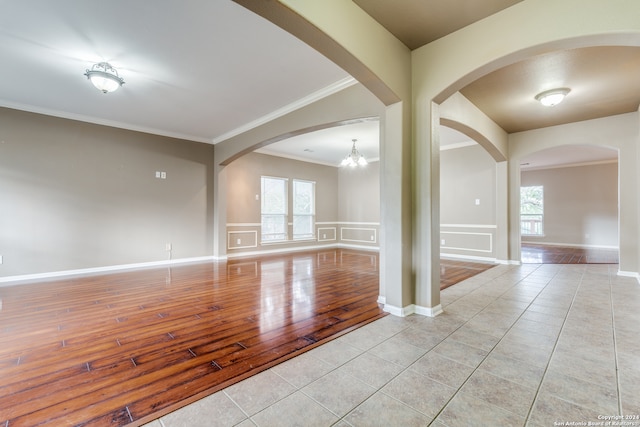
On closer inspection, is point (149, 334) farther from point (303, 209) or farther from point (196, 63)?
point (303, 209)

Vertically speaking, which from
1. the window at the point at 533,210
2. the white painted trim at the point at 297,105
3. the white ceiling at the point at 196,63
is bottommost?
the window at the point at 533,210

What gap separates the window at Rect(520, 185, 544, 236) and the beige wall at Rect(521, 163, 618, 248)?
15 cm

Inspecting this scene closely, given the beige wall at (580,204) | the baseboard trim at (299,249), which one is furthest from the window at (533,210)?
the baseboard trim at (299,249)

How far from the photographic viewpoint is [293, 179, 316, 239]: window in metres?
8.14

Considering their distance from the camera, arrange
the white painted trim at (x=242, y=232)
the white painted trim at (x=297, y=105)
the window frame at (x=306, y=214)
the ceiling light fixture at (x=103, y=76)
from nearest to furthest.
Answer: the ceiling light fixture at (x=103, y=76) → the white painted trim at (x=297, y=105) → the white painted trim at (x=242, y=232) → the window frame at (x=306, y=214)

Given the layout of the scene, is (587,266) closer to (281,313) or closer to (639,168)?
(639,168)

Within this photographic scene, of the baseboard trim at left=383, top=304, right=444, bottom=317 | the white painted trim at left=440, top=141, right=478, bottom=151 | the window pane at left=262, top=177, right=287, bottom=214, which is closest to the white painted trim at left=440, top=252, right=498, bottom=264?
the white painted trim at left=440, top=141, right=478, bottom=151

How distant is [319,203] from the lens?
8.65 metres

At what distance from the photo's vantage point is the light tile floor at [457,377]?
4.64 ft

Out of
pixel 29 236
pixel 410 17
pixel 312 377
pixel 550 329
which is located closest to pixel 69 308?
pixel 29 236

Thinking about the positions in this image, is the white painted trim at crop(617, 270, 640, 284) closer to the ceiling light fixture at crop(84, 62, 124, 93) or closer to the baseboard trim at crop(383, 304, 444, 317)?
the baseboard trim at crop(383, 304, 444, 317)

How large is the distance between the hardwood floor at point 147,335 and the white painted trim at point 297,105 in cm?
270

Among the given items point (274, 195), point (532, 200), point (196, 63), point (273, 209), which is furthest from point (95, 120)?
point (532, 200)

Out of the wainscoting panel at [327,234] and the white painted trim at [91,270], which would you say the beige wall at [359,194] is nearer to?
the wainscoting panel at [327,234]
